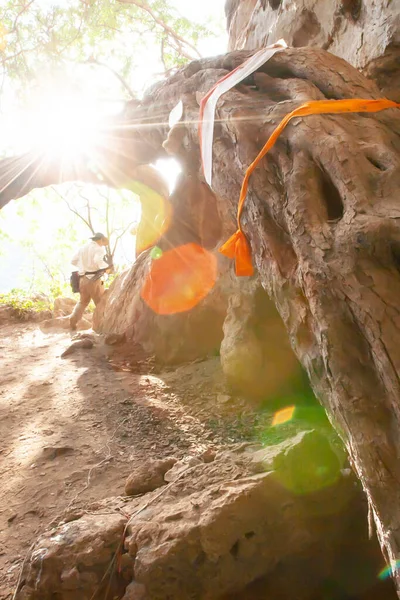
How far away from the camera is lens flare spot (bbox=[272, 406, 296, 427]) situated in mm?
3486

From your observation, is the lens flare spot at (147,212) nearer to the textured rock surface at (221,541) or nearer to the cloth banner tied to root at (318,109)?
the cloth banner tied to root at (318,109)

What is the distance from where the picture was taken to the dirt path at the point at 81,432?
9.13 ft

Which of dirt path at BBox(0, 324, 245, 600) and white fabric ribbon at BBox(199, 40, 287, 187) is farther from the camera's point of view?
white fabric ribbon at BBox(199, 40, 287, 187)

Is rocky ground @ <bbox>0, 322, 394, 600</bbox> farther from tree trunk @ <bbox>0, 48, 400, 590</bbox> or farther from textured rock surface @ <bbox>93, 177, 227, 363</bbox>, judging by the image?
textured rock surface @ <bbox>93, 177, 227, 363</bbox>

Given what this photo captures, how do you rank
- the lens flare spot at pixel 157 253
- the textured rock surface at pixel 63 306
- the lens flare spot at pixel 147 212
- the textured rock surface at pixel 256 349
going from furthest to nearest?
1. the textured rock surface at pixel 63 306
2. the lens flare spot at pixel 147 212
3. the lens flare spot at pixel 157 253
4. the textured rock surface at pixel 256 349

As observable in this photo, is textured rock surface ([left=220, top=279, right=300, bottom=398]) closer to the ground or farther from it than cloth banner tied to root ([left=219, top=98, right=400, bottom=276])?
closer to the ground

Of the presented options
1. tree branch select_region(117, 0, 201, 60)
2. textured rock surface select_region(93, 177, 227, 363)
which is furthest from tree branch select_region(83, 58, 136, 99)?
textured rock surface select_region(93, 177, 227, 363)

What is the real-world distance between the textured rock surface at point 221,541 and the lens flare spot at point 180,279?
354 cm

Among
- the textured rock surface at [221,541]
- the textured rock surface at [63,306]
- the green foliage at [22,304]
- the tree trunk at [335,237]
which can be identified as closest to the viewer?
the tree trunk at [335,237]

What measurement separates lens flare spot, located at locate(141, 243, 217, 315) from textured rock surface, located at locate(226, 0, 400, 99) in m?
2.94

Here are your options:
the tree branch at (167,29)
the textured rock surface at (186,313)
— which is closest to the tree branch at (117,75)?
the tree branch at (167,29)

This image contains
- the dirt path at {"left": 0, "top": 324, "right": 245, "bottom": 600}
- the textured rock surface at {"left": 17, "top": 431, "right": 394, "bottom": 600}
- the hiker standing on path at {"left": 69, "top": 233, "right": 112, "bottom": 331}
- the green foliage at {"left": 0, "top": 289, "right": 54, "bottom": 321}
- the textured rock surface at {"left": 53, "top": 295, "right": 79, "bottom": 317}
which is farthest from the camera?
the textured rock surface at {"left": 53, "top": 295, "right": 79, "bottom": 317}

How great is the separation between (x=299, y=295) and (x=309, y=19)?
163 inches

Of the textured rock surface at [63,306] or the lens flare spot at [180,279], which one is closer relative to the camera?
the lens flare spot at [180,279]
